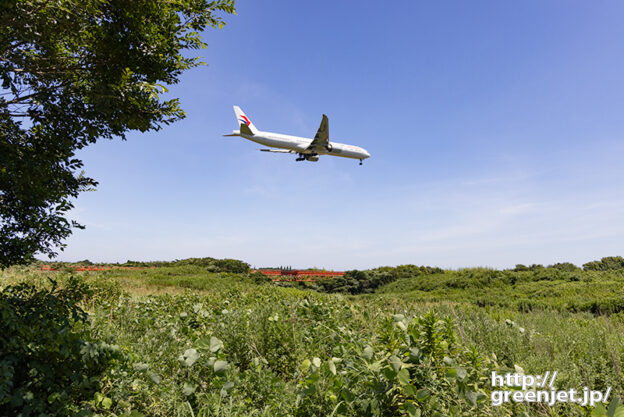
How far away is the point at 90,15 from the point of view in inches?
193

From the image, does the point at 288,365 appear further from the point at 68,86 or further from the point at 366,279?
the point at 366,279

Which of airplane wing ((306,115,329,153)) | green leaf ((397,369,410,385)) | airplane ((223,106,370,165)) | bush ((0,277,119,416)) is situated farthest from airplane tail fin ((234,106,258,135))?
green leaf ((397,369,410,385))

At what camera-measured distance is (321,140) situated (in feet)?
81.6

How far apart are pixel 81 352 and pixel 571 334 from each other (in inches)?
261

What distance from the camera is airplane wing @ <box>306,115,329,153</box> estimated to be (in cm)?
2312

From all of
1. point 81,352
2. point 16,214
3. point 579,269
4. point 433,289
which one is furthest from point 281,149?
point 81,352

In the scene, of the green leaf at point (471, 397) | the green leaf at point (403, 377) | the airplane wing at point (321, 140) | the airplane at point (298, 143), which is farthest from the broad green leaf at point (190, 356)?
the airplane at point (298, 143)

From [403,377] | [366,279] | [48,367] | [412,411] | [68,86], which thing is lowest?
[366,279]

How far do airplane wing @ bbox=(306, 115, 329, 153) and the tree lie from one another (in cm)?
→ 1758

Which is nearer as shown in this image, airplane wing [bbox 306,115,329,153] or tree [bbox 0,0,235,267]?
tree [bbox 0,0,235,267]

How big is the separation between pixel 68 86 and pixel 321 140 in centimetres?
2102

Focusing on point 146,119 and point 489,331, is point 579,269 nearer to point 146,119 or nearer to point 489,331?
point 489,331

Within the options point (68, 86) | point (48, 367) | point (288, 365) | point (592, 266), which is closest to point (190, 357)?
point (48, 367)

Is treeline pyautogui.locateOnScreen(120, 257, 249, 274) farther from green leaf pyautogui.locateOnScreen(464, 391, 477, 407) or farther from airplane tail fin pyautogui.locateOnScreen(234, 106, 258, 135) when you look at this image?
green leaf pyautogui.locateOnScreen(464, 391, 477, 407)
